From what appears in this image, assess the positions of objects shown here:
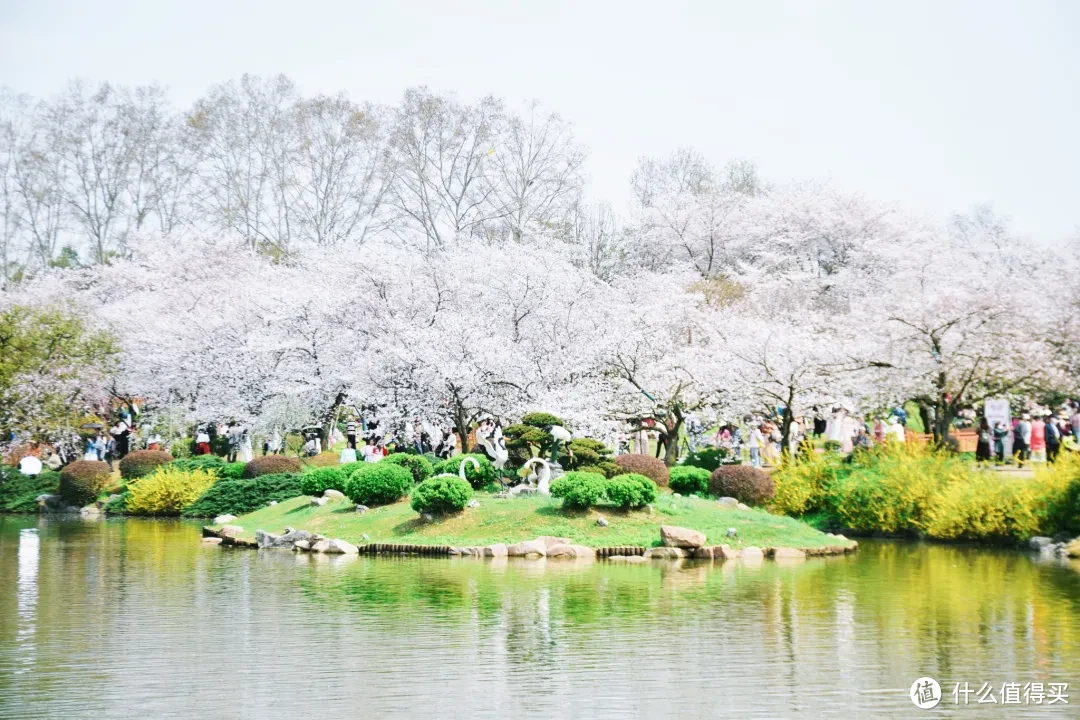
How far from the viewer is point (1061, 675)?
11906mm

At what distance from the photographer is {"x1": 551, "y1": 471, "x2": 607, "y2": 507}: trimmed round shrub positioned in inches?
909

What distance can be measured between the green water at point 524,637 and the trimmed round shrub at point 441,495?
6.20 ft

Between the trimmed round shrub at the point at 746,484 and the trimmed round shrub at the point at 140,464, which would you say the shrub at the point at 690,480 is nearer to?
the trimmed round shrub at the point at 746,484

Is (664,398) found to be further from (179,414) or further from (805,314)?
(179,414)

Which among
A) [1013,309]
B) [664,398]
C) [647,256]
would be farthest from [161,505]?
[647,256]

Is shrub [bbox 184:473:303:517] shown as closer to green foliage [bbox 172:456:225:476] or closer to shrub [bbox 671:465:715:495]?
green foliage [bbox 172:456:225:476]

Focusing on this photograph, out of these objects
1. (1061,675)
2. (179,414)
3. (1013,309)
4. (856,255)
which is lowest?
(1061,675)

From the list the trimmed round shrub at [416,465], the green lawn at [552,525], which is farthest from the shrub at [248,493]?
the green lawn at [552,525]

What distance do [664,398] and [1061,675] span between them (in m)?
23.6

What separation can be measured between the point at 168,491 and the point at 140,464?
3522 mm

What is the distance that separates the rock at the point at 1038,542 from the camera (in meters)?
23.1

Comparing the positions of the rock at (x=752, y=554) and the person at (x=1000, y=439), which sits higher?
the person at (x=1000, y=439)

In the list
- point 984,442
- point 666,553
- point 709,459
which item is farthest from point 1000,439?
point 666,553

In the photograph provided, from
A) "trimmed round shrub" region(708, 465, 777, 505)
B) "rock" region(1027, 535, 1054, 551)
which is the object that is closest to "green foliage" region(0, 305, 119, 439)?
"trimmed round shrub" region(708, 465, 777, 505)
